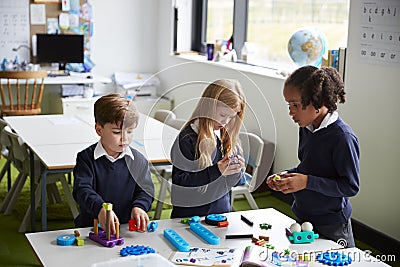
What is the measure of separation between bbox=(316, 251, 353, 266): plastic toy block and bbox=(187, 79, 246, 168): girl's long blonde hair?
1.46ft

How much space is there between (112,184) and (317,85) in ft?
2.63

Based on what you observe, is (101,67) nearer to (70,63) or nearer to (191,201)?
(70,63)

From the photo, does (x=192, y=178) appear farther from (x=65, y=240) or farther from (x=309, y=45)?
(x=309, y=45)

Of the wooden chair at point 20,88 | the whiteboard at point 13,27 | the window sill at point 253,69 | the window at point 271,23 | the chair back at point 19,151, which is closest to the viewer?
the chair back at point 19,151

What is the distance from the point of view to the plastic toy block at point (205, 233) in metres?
1.95

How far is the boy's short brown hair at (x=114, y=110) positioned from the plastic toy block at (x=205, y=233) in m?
0.40

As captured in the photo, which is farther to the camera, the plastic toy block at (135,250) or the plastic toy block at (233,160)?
the plastic toy block at (233,160)

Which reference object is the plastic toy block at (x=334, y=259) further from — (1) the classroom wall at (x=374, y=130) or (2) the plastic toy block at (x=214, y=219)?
(1) the classroom wall at (x=374, y=130)

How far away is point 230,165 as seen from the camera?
6.60ft

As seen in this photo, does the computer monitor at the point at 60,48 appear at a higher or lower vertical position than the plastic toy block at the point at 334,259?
higher

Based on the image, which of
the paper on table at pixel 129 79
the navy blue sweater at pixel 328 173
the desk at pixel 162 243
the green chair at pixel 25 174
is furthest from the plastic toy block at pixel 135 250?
the paper on table at pixel 129 79

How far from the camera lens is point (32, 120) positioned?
13.8 feet

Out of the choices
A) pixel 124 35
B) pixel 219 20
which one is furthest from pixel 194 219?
pixel 124 35

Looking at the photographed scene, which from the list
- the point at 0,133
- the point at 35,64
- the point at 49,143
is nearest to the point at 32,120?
the point at 0,133
